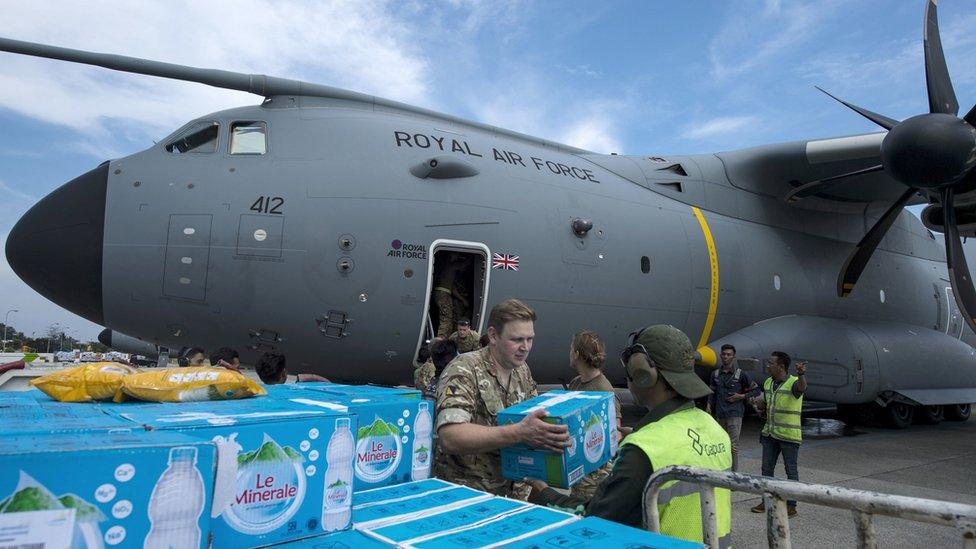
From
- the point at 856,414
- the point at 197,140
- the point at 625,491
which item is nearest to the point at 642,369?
the point at 625,491

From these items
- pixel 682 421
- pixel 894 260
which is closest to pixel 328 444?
pixel 682 421

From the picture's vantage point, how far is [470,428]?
8.80ft

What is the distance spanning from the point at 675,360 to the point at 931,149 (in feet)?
22.5

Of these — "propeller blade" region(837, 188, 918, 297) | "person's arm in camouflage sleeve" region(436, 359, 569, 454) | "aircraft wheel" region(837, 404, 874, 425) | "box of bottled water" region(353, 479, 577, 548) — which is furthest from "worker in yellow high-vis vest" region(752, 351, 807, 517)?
"aircraft wheel" region(837, 404, 874, 425)

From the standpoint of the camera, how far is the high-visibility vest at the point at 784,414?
614cm

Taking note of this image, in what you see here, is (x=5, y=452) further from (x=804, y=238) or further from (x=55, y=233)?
(x=804, y=238)

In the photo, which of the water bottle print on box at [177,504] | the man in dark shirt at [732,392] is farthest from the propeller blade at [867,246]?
the water bottle print on box at [177,504]

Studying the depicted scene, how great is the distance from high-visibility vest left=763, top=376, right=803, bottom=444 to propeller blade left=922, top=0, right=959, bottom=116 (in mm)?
4933

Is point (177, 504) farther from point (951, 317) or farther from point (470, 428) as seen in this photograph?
point (951, 317)

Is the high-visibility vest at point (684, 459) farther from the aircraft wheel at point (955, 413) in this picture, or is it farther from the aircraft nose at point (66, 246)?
the aircraft wheel at point (955, 413)

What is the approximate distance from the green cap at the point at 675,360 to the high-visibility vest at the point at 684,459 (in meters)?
0.13

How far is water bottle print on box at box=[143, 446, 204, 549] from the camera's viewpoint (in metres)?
1.43

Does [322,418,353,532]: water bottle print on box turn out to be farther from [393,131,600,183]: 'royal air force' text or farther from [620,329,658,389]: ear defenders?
[393,131,600,183]: 'royal air force' text

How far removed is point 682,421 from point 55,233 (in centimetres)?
657
